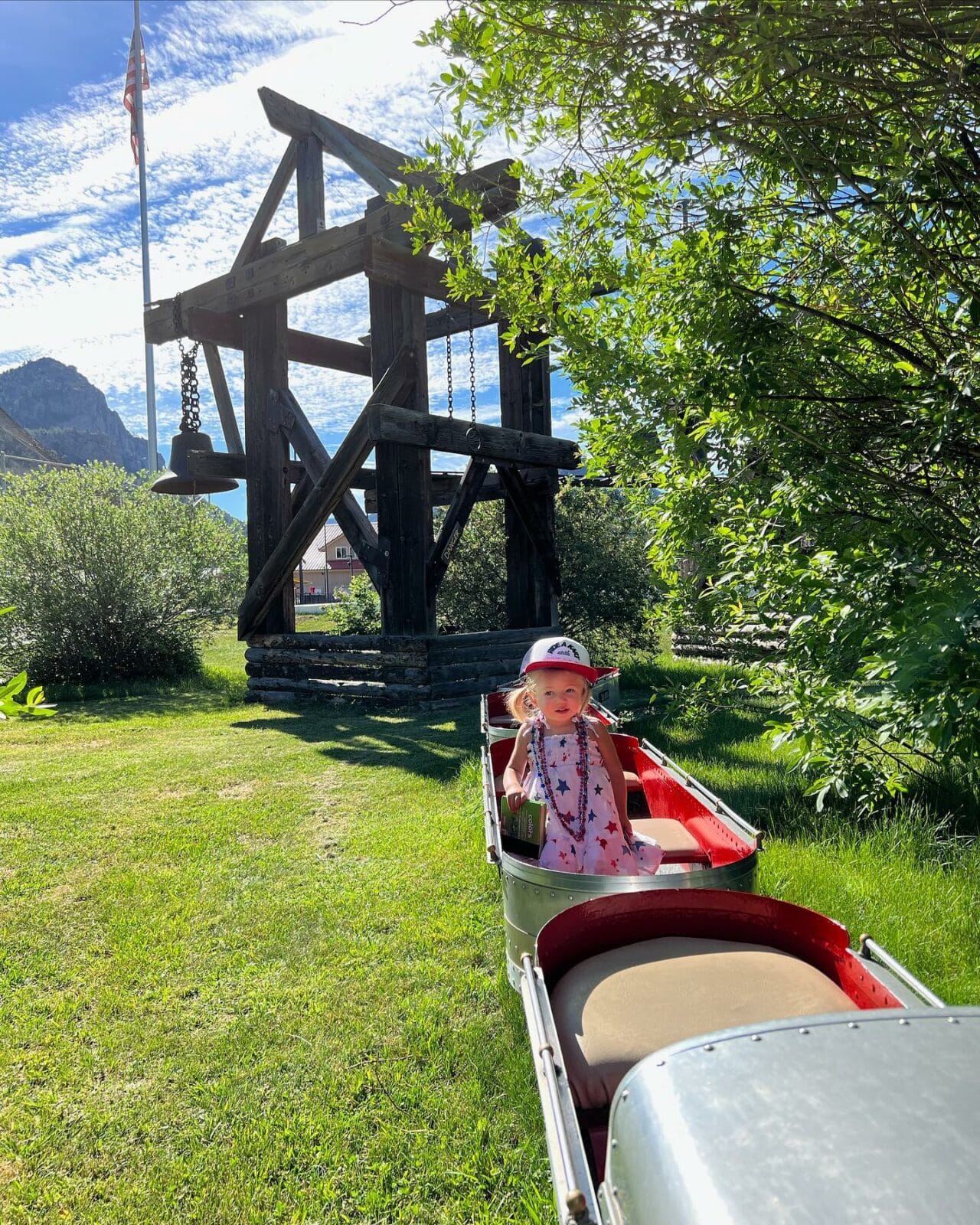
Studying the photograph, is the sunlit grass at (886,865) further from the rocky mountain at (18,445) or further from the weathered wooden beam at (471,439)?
the rocky mountain at (18,445)

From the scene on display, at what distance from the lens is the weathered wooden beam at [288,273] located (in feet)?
32.3

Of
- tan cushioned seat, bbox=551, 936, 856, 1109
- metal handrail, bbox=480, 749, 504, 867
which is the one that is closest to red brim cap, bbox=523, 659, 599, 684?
metal handrail, bbox=480, 749, 504, 867

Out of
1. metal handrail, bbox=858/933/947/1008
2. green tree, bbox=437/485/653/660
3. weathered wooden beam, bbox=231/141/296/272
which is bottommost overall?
metal handrail, bbox=858/933/947/1008

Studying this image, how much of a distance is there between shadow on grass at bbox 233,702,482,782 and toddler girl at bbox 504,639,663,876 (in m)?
3.58

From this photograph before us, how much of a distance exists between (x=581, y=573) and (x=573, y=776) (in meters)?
10.4

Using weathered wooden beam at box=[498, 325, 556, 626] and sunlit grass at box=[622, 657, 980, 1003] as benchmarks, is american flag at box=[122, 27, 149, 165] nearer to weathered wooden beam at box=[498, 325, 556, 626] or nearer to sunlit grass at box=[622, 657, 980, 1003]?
weathered wooden beam at box=[498, 325, 556, 626]

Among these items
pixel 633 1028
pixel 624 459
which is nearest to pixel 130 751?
pixel 624 459

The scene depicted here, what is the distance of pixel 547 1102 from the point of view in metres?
1.72

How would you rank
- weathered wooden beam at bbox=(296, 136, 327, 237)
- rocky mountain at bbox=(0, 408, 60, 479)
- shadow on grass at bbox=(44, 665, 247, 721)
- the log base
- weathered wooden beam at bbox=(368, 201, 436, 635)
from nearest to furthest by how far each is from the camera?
weathered wooden beam at bbox=(368, 201, 436, 635) < the log base < weathered wooden beam at bbox=(296, 136, 327, 237) < shadow on grass at bbox=(44, 665, 247, 721) < rocky mountain at bbox=(0, 408, 60, 479)

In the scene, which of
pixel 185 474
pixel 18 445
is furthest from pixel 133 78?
pixel 18 445

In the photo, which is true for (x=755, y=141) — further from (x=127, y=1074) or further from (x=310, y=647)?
(x=310, y=647)

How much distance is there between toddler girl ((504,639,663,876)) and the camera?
359 cm

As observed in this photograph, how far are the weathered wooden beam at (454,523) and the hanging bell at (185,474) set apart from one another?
302cm

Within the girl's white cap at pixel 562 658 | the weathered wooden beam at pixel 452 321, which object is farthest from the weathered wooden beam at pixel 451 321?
the girl's white cap at pixel 562 658
